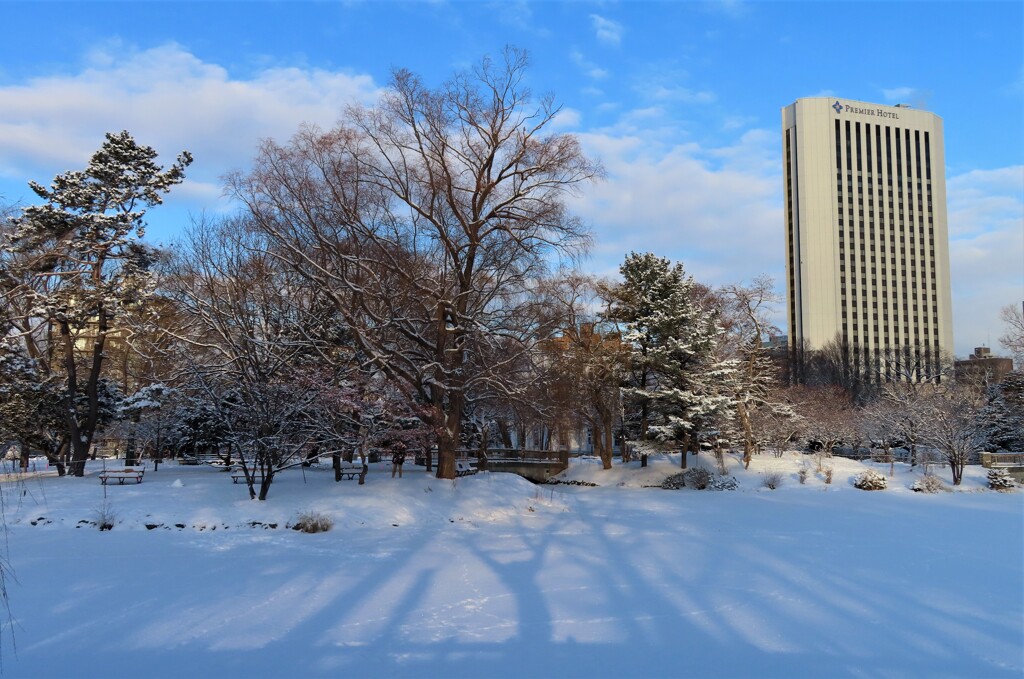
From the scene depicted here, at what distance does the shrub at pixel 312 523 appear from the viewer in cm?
A: 1413

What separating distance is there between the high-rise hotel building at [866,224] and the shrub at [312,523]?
97.5 m

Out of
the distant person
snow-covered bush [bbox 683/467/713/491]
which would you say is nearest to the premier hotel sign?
snow-covered bush [bbox 683/467/713/491]

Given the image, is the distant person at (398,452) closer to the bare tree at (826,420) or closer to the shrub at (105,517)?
the shrub at (105,517)

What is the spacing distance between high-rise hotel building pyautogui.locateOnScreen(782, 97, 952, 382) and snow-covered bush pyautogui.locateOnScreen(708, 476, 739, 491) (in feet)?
268

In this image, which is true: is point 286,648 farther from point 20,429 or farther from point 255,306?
point 20,429

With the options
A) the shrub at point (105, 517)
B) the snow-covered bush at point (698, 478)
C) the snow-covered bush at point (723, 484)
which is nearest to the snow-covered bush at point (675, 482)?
the snow-covered bush at point (698, 478)

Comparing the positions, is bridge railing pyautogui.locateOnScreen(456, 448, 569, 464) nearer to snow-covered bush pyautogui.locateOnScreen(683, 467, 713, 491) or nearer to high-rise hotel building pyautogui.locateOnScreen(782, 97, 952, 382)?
snow-covered bush pyautogui.locateOnScreen(683, 467, 713, 491)

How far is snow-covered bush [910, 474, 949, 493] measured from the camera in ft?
77.2

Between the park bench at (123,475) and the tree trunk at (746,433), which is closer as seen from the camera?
the park bench at (123,475)

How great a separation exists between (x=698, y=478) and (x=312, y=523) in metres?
16.4

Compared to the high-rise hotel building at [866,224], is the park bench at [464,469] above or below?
below

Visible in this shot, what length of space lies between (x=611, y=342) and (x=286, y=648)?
25.5 m

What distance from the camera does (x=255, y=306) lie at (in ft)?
65.6

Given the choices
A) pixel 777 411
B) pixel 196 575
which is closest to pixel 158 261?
pixel 196 575
